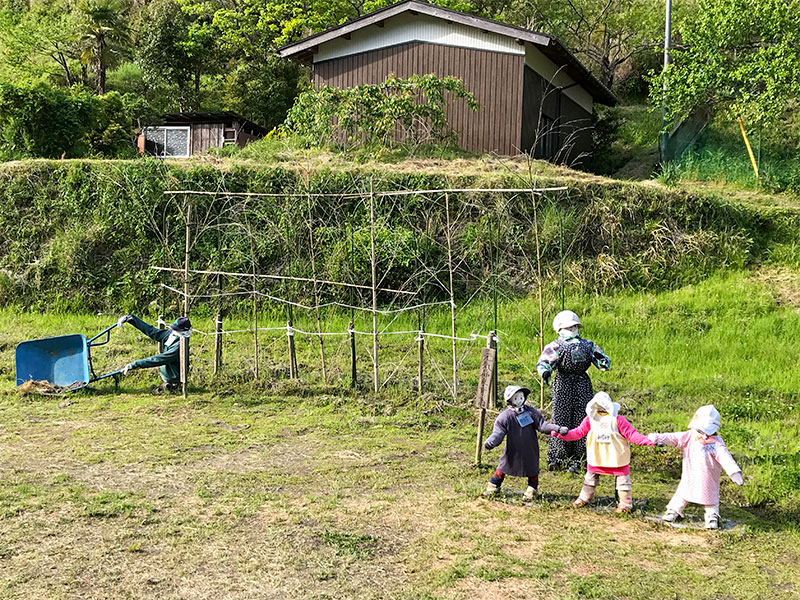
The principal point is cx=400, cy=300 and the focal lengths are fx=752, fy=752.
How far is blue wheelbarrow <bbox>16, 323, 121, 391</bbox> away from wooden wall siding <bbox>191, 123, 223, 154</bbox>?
1460 cm

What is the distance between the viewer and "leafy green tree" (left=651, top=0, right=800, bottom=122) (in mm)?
14930

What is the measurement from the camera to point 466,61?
54.5 feet

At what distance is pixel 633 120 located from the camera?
24719 mm

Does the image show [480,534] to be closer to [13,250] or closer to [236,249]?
[236,249]

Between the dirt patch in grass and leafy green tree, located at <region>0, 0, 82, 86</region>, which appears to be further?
leafy green tree, located at <region>0, 0, 82, 86</region>

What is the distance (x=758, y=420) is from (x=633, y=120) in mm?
18833

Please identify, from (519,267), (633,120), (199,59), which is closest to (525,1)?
(633,120)

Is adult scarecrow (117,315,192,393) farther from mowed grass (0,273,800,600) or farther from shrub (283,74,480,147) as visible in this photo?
shrub (283,74,480,147)

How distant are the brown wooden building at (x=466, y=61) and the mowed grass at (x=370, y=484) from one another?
6947mm

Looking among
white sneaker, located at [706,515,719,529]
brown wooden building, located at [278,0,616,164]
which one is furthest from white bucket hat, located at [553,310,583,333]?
brown wooden building, located at [278,0,616,164]

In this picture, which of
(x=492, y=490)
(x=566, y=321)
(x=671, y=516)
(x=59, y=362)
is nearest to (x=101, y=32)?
(x=59, y=362)

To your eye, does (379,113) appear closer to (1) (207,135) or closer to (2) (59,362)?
(2) (59,362)

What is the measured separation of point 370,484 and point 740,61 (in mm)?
14103

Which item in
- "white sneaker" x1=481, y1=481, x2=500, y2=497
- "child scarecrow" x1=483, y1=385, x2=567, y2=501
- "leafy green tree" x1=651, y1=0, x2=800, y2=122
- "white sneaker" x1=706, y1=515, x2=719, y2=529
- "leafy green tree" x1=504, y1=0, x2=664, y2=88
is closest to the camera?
"white sneaker" x1=706, y1=515, x2=719, y2=529
